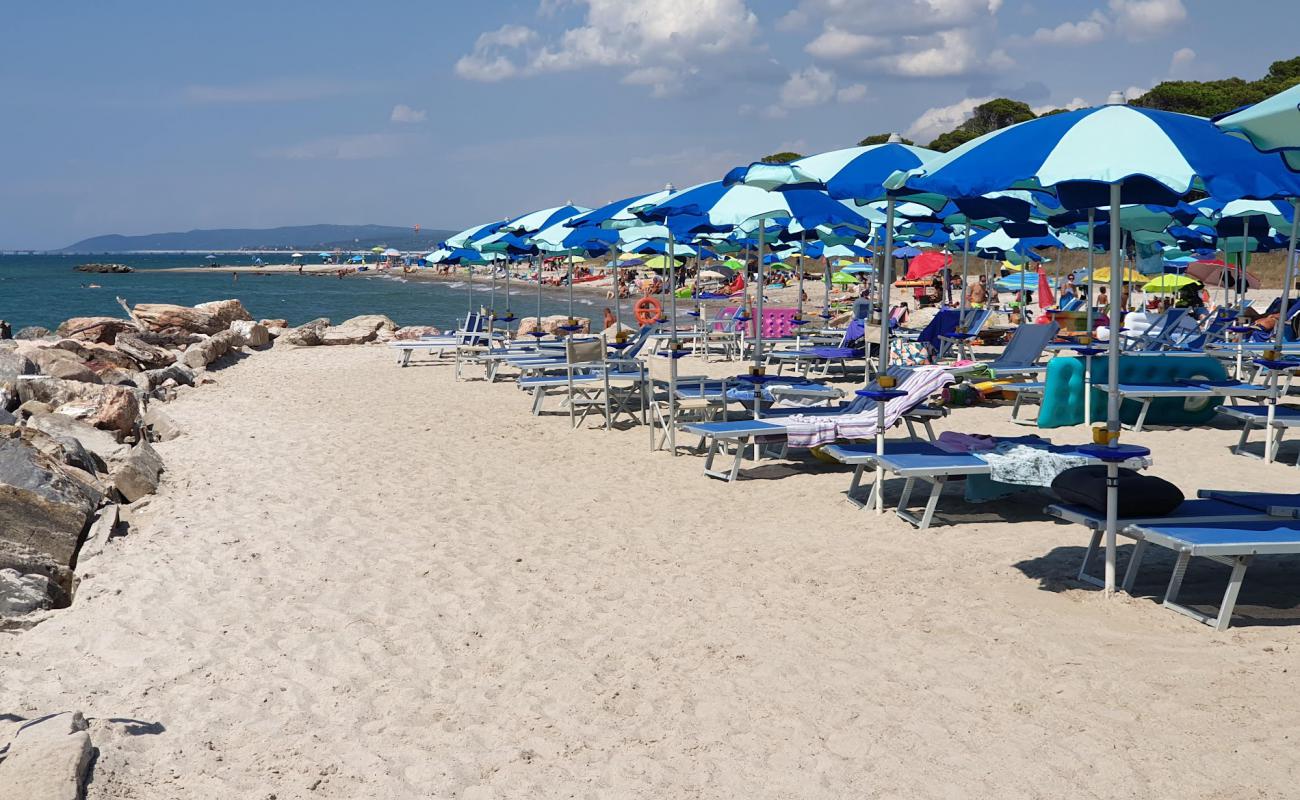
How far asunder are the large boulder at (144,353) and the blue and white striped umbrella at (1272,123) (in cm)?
Result: 1575

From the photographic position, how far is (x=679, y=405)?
11453mm

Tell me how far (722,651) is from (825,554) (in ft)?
5.05

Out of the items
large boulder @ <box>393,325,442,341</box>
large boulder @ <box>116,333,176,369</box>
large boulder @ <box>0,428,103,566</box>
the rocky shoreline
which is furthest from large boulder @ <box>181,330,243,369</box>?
large boulder @ <box>0,428,103,566</box>

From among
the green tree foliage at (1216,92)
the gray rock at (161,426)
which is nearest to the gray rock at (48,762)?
the gray rock at (161,426)

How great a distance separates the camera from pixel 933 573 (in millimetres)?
5516

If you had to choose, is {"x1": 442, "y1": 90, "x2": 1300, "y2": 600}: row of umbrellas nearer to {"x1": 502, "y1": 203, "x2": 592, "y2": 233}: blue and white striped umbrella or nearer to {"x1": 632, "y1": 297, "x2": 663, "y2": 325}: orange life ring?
{"x1": 502, "y1": 203, "x2": 592, "y2": 233}: blue and white striped umbrella

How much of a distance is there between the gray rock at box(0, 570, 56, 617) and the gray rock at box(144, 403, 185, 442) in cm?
473

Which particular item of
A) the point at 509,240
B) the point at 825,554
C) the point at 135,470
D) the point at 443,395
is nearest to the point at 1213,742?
the point at 825,554

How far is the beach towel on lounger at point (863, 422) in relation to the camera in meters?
7.55

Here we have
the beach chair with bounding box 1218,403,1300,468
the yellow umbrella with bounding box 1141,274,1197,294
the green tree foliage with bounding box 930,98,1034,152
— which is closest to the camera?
the beach chair with bounding box 1218,403,1300,468

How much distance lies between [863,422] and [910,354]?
23.2 ft

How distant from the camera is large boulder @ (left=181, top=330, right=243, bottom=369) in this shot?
55.6 ft

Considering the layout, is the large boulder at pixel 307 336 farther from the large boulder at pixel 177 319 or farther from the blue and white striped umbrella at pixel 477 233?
the blue and white striped umbrella at pixel 477 233

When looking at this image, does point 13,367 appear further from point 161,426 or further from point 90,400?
point 161,426
